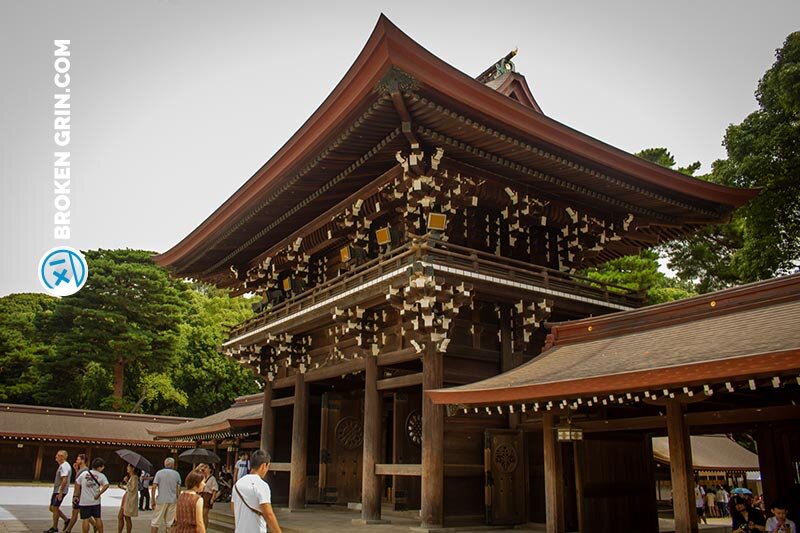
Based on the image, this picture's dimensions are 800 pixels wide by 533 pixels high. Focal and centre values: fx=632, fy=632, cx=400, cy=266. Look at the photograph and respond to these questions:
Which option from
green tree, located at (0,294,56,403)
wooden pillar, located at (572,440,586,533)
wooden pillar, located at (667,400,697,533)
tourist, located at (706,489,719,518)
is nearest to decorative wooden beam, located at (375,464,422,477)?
wooden pillar, located at (572,440,586,533)

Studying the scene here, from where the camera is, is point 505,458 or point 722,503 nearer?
point 505,458

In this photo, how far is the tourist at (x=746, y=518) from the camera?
9906 millimetres

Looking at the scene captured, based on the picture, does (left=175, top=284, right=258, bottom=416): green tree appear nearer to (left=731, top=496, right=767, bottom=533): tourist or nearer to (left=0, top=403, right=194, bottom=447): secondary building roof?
(left=0, top=403, right=194, bottom=447): secondary building roof

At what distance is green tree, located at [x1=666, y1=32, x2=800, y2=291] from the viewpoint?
20.4m

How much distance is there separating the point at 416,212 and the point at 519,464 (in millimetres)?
6171

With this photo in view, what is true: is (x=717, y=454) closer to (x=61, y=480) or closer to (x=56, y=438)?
(x=61, y=480)

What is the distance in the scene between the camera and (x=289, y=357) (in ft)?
62.2

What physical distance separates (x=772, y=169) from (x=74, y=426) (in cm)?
3918

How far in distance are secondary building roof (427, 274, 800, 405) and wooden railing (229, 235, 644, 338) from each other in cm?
171

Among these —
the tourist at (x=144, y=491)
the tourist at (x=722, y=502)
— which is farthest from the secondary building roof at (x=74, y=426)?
the tourist at (x=722, y=502)

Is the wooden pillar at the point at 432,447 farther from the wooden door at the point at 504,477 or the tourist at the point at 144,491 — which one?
the tourist at the point at 144,491

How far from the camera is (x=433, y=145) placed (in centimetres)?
1357

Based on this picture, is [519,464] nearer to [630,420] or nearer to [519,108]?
[630,420]

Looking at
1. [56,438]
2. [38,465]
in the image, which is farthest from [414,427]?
[38,465]
